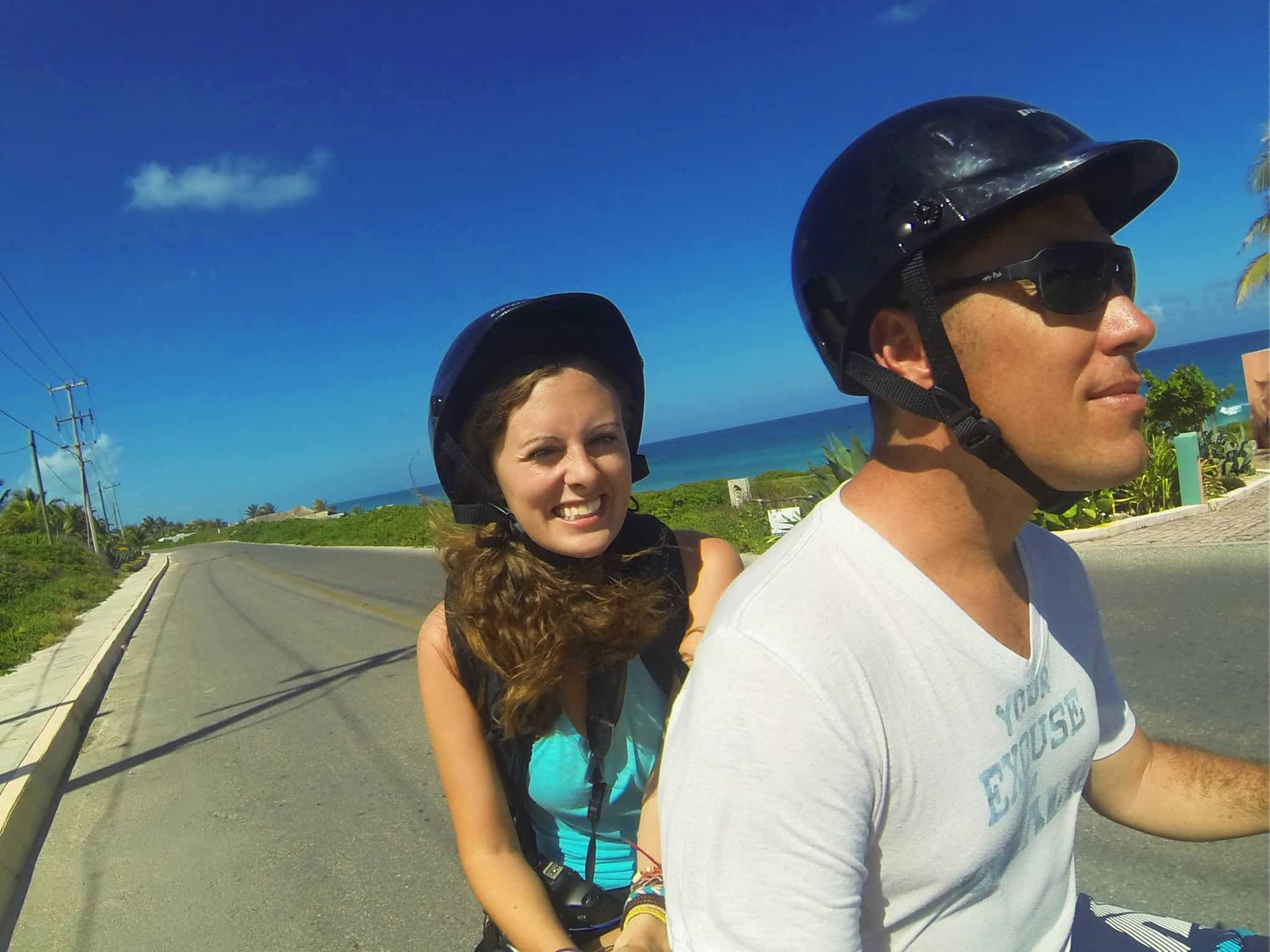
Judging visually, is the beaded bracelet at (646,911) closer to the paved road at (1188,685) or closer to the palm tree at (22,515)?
the paved road at (1188,685)

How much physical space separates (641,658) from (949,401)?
40.9 inches

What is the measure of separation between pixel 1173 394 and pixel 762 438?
128454 millimetres

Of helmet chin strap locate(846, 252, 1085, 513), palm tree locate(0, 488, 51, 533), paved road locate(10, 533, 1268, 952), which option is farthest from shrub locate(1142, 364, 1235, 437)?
palm tree locate(0, 488, 51, 533)

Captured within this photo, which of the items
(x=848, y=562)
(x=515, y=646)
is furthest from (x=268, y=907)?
(x=848, y=562)

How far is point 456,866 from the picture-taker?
4.15 metres

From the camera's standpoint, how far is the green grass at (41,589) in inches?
587

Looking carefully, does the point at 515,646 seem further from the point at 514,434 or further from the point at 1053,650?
the point at 1053,650

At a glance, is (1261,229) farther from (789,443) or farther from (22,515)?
(789,443)

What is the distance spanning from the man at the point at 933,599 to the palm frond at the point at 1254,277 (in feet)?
87.1

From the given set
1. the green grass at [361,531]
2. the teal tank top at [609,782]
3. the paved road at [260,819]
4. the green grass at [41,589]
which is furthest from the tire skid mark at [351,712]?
the green grass at [361,531]

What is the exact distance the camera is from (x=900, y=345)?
1452 mm

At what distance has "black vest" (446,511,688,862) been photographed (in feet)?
6.42

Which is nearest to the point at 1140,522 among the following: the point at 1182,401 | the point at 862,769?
the point at 1182,401

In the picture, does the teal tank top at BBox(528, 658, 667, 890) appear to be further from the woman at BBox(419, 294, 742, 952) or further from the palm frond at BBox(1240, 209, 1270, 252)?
the palm frond at BBox(1240, 209, 1270, 252)
